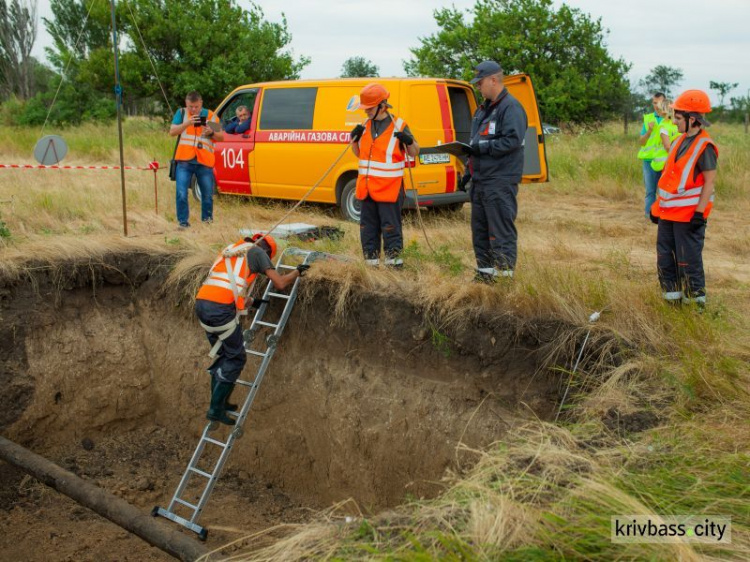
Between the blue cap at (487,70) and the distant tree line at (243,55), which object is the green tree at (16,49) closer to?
the distant tree line at (243,55)

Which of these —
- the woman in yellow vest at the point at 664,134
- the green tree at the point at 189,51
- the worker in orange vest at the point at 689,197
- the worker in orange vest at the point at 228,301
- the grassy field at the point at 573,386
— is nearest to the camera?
the grassy field at the point at 573,386

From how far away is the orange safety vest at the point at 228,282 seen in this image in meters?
6.01

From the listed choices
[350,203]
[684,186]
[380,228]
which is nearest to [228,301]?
[380,228]

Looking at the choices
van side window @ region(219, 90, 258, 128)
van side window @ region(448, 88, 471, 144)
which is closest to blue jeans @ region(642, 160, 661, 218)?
van side window @ region(448, 88, 471, 144)

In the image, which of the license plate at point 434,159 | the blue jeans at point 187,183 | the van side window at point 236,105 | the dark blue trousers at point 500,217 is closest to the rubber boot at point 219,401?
the dark blue trousers at point 500,217

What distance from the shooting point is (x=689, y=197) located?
5.74 metres

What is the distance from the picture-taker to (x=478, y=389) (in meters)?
5.78

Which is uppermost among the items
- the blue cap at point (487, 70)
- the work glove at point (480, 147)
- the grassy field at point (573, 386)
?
the blue cap at point (487, 70)

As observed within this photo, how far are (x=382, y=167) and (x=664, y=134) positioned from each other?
4039 mm

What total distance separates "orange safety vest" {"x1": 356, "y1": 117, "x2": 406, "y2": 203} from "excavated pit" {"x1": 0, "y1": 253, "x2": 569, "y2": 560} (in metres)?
0.99

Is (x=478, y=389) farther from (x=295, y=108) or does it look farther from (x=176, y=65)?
(x=176, y=65)

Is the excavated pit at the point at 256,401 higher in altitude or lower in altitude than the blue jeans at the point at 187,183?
lower

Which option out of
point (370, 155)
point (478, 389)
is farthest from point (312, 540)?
point (370, 155)

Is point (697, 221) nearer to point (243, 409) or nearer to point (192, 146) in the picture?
point (243, 409)
